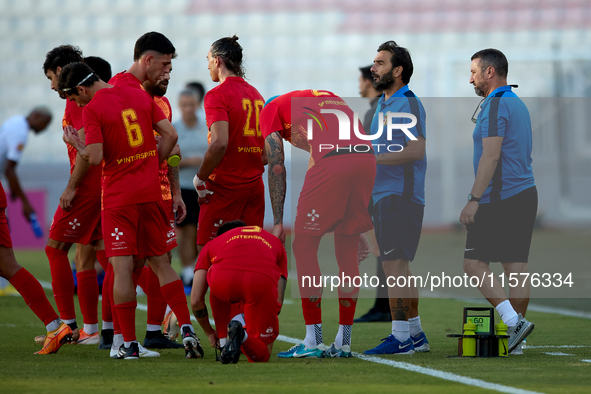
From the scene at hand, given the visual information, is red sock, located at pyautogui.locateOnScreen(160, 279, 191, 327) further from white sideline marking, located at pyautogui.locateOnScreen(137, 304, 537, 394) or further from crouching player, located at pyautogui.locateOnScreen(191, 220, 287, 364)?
white sideline marking, located at pyautogui.locateOnScreen(137, 304, 537, 394)

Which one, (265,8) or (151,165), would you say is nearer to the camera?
(151,165)

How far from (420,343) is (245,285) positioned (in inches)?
54.2

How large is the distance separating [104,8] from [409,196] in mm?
23349

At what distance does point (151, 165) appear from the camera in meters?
4.70

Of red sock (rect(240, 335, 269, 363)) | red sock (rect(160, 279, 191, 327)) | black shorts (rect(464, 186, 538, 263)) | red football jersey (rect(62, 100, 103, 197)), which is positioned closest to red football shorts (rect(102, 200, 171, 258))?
red sock (rect(160, 279, 191, 327))

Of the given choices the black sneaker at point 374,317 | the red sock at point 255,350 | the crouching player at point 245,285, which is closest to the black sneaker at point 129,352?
the crouching player at point 245,285

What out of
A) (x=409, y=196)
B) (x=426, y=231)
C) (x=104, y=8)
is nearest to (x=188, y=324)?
(x=409, y=196)

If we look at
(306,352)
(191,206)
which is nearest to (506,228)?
(306,352)

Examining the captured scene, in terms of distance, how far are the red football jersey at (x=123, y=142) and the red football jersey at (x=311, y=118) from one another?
744 mm

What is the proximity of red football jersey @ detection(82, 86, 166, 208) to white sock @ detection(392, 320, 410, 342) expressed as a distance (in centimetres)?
170

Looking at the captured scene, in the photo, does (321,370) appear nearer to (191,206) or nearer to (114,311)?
(114,311)

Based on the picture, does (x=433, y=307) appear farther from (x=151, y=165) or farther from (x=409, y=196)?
(x=151, y=165)

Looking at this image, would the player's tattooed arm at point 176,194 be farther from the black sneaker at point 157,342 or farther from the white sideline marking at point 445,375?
the white sideline marking at point 445,375

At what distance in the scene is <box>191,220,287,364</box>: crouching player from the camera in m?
4.39
